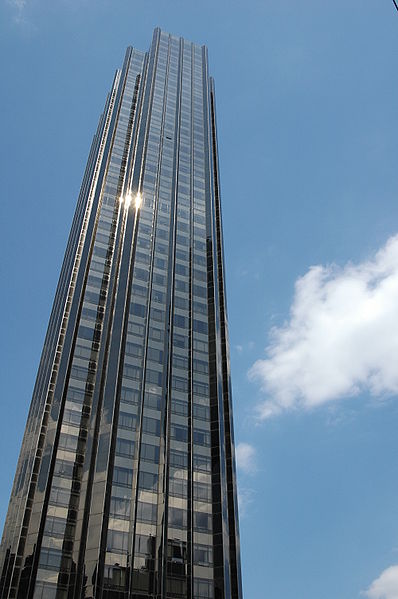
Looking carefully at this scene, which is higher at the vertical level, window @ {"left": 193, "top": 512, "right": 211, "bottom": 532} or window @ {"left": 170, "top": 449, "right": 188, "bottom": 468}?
window @ {"left": 170, "top": 449, "right": 188, "bottom": 468}

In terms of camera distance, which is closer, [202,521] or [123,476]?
[123,476]

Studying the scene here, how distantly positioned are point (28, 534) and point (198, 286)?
5129 cm

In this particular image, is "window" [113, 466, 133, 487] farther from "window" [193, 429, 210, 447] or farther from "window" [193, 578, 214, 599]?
"window" [193, 578, 214, 599]

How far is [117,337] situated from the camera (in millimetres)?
87625

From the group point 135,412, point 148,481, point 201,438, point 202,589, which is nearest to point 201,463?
point 201,438

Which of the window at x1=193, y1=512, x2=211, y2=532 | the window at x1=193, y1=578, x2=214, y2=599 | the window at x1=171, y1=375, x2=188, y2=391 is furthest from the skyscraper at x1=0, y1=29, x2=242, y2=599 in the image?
the window at x1=171, y1=375, x2=188, y2=391

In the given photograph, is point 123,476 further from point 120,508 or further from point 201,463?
point 201,463

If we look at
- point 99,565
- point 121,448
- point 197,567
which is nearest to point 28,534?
point 99,565

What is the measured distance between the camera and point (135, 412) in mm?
79500

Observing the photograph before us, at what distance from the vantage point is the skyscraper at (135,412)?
217ft

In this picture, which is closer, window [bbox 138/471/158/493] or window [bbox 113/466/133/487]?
window [bbox 113/466/133/487]

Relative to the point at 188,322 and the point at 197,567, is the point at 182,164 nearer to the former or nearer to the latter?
the point at 188,322

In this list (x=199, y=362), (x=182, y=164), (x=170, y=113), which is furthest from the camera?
(x=170, y=113)

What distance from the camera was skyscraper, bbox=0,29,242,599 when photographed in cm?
6619
